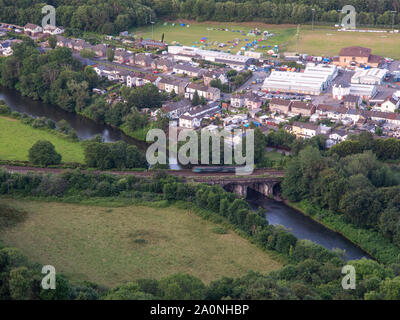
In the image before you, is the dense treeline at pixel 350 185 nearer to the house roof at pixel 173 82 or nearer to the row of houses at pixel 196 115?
the row of houses at pixel 196 115

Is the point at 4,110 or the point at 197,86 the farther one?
the point at 197,86

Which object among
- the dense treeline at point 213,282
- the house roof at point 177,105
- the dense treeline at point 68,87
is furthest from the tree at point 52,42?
the dense treeline at point 213,282

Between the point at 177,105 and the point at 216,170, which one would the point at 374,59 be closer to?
the point at 177,105

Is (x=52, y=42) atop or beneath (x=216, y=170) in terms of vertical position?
atop

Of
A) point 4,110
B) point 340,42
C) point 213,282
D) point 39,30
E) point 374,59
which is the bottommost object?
point 213,282

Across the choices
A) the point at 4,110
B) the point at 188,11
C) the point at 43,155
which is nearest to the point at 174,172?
the point at 43,155

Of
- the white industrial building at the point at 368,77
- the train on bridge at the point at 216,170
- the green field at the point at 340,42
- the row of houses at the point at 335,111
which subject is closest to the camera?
the train on bridge at the point at 216,170

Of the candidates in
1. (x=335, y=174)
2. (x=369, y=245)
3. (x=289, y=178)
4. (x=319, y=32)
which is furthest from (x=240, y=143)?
(x=319, y=32)
